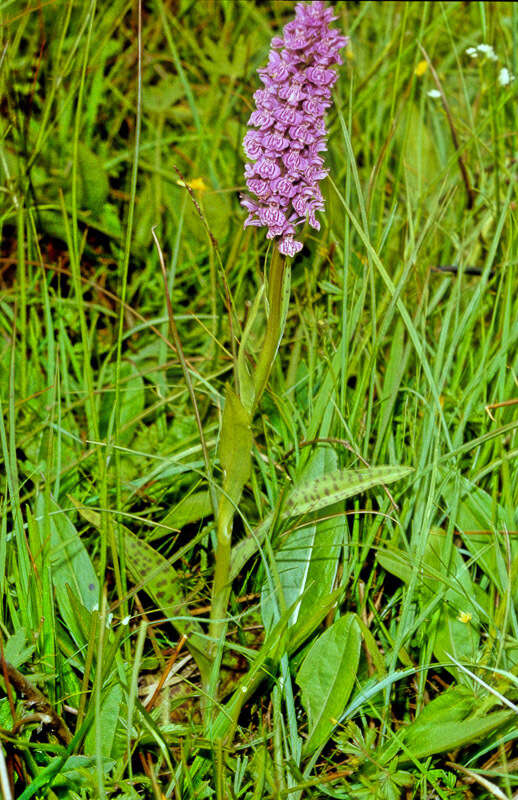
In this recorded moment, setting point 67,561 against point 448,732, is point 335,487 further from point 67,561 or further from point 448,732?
point 67,561

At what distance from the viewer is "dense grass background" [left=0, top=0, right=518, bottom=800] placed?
4.33 ft

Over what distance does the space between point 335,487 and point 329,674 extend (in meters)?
0.36

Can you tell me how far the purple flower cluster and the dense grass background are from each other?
16 cm

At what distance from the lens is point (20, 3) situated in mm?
2281

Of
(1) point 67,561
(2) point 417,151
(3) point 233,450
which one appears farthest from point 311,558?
(2) point 417,151

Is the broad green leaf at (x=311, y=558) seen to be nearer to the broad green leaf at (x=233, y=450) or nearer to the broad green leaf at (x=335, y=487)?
the broad green leaf at (x=335, y=487)

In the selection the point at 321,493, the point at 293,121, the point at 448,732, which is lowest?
the point at 448,732

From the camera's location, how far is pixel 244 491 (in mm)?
1784

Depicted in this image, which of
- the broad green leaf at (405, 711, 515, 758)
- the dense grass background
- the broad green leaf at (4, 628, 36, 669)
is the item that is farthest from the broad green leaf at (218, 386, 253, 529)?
the broad green leaf at (405, 711, 515, 758)

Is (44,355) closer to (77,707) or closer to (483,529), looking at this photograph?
(77,707)

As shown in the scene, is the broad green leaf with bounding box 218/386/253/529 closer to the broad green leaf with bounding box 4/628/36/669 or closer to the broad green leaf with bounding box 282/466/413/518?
the broad green leaf with bounding box 282/466/413/518

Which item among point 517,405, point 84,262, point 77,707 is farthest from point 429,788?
point 84,262

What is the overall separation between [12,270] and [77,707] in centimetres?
141

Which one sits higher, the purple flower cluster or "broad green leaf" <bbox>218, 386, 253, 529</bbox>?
the purple flower cluster
